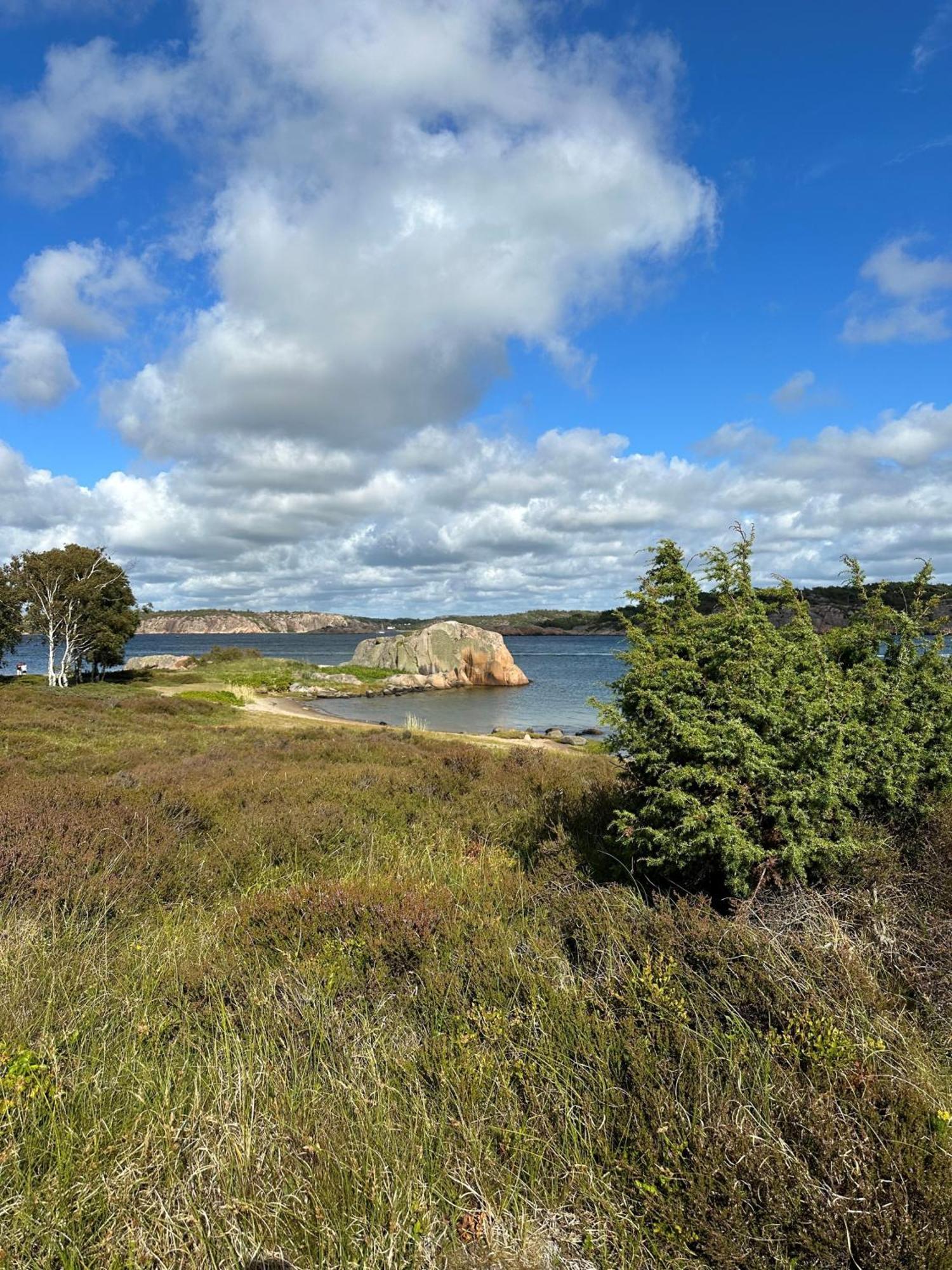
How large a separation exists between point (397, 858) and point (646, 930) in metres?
4.43

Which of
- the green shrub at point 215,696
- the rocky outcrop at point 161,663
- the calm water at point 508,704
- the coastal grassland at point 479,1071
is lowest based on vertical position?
the calm water at point 508,704

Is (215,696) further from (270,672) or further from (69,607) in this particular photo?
(270,672)

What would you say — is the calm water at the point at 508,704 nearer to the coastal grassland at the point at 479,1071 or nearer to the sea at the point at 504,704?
the sea at the point at 504,704

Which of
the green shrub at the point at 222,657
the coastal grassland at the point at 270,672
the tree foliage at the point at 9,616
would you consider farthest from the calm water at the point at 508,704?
the green shrub at the point at 222,657

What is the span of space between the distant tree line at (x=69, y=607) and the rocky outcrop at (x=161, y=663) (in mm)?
17779

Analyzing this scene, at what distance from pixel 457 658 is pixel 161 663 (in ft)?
102

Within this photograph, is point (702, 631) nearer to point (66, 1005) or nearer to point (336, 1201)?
point (336, 1201)

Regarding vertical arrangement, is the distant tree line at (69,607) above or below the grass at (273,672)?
above

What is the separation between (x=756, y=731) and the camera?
18.4 feet

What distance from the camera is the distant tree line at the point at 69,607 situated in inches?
1635

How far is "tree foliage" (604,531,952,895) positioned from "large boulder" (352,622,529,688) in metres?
64.0

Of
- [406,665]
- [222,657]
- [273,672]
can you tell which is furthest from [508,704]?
[222,657]

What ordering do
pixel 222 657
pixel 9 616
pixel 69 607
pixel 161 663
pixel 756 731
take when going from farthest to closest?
pixel 222 657, pixel 161 663, pixel 69 607, pixel 9 616, pixel 756 731

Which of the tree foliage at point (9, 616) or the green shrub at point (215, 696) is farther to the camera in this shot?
the green shrub at point (215, 696)
